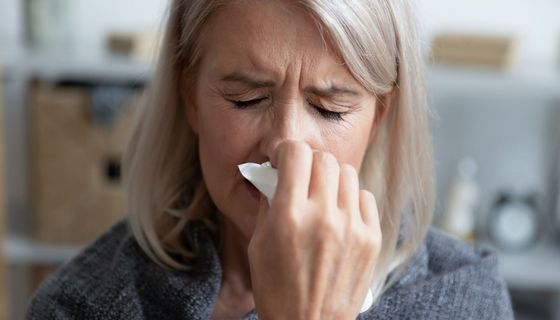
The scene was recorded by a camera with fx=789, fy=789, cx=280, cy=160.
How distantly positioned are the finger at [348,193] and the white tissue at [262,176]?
65 millimetres

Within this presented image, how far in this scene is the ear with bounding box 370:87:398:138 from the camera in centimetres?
92

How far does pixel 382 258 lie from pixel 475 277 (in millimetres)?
125

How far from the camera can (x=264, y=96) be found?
0.84 metres

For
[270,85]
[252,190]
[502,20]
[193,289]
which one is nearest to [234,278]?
[193,289]

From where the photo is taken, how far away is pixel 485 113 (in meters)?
1.96

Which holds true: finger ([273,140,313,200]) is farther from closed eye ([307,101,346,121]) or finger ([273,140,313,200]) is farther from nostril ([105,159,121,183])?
nostril ([105,159,121,183])

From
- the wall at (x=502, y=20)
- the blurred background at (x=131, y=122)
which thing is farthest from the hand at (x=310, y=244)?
the wall at (x=502, y=20)

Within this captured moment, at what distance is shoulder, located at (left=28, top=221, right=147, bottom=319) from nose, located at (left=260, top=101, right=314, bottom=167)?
273mm

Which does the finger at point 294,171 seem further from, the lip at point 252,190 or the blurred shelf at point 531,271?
the blurred shelf at point 531,271

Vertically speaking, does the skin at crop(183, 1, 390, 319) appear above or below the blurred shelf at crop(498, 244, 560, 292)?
above

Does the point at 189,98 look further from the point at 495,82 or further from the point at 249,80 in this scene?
the point at 495,82

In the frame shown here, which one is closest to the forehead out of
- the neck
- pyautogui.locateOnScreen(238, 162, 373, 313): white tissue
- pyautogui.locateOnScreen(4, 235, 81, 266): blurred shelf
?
pyautogui.locateOnScreen(238, 162, 373, 313): white tissue

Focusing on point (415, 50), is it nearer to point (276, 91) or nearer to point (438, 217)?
point (276, 91)

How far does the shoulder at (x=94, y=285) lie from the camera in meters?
0.95
